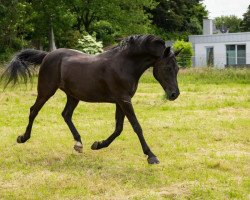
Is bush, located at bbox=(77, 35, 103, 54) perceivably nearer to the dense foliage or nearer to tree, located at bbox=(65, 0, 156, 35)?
the dense foliage

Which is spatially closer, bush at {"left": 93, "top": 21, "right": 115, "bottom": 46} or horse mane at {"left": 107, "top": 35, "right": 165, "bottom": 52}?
horse mane at {"left": 107, "top": 35, "right": 165, "bottom": 52}

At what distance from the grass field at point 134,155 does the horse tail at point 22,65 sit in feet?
3.82

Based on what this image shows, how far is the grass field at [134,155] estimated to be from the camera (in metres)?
5.50

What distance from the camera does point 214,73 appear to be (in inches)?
818

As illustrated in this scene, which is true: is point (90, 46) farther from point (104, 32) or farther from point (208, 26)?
point (208, 26)

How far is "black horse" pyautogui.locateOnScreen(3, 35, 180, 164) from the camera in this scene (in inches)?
251

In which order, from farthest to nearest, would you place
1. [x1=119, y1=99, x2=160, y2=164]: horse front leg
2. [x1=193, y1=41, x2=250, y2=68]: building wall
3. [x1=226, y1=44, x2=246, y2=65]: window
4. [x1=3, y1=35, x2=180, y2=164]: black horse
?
[x1=226, y1=44, x2=246, y2=65]: window, [x1=193, y1=41, x2=250, y2=68]: building wall, [x1=119, y1=99, x2=160, y2=164]: horse front leg, [x1=3, y1=35, x2=180, y2=164]: black horse

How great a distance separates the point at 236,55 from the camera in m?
36.6

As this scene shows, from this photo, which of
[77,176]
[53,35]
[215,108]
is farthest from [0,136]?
[53,35]

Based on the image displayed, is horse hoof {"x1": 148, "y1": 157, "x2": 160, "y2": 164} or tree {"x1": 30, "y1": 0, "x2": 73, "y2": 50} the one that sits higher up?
tree {"x1": 30, "y1": 0, "x2": 73, "y2": 50}

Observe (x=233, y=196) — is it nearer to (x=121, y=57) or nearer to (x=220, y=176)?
(x=220, y=176)

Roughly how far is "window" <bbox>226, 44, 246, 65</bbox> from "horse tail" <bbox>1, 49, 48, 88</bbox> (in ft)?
97.4

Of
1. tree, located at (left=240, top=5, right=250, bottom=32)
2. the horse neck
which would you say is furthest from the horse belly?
tree, located at (left=240, top=5, right=250, bottom=32)

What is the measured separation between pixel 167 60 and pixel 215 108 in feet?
21.7
